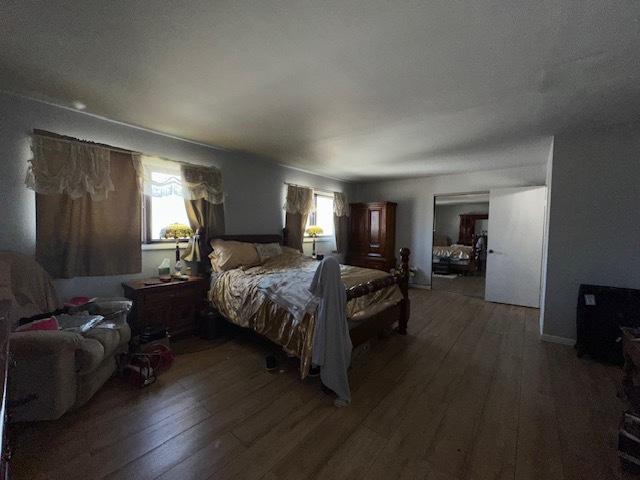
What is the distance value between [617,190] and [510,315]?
208 centimetres

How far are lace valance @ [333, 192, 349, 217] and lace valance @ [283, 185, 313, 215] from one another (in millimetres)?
879

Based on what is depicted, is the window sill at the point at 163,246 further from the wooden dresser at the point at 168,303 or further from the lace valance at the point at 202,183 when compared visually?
the lace valance at the point at 202,183

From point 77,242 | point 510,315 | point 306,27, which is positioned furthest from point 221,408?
point 510,315

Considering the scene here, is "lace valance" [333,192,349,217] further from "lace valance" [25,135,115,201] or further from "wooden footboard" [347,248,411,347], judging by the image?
"lace valance" [25,135,115,201]

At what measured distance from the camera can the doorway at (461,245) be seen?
5.88 m

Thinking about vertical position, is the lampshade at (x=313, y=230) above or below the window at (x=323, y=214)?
below

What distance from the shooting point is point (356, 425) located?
68.4 inches

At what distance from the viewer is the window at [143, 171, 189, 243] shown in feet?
10.2

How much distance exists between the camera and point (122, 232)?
281 centimetres

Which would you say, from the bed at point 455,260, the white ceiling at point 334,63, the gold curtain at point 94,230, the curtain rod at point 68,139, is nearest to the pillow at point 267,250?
the gold curtain at point 94,230

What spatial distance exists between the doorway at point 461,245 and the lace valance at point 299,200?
2.73 meters

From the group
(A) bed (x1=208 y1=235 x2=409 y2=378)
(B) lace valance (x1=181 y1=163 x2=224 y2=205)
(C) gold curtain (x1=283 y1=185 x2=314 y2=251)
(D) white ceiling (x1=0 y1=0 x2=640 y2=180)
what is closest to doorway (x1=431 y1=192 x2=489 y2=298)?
(C) gold curtain (x1=283 y1=185 x2=314 y2=251)

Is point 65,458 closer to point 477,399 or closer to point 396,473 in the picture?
point 396,473

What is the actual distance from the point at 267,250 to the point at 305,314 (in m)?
1.89
